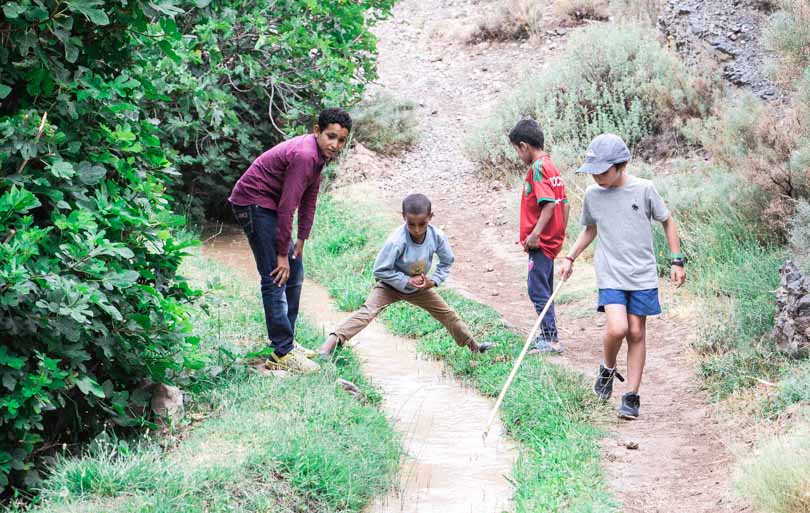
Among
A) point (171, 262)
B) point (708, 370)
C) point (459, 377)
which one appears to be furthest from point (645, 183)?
point (171, 262)

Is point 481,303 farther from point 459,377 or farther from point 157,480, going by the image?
point 157,480

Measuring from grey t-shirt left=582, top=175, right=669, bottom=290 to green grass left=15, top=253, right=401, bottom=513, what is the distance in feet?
5.80

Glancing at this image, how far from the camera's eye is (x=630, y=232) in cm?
552

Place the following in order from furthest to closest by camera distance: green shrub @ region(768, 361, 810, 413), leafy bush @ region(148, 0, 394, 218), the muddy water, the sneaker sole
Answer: leafy bush @ region(148, 0, 394, 218) → the sneaker sole → green shrub @ region(768, 361, 810, 413) → the muddy water

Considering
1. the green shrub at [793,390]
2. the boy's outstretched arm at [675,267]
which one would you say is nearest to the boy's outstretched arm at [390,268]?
the boy's outstretched arm at [675,267]

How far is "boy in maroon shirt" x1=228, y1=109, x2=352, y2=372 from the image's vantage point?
18.8 feet

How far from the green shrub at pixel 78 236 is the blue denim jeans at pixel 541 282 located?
267cm

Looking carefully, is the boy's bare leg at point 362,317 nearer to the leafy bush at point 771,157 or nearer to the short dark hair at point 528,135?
the short dark hair at point 528,135

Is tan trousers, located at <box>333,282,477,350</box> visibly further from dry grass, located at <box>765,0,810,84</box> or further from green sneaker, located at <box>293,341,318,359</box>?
dry grass, located at <box>765,0,810,84</box>

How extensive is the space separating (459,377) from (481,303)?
67.4 inches

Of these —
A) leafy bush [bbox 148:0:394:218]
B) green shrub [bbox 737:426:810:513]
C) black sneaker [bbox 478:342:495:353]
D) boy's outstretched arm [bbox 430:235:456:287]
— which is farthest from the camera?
leafy bush [bbox 148:0:394:218]

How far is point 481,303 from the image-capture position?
27.5 ft

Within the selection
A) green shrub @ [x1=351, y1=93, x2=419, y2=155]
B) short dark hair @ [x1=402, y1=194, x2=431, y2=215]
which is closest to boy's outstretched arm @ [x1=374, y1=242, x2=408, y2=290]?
short dark hair @ [x1=402, y1=194, x2=431, y2=215]

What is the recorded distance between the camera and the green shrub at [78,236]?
432cm
